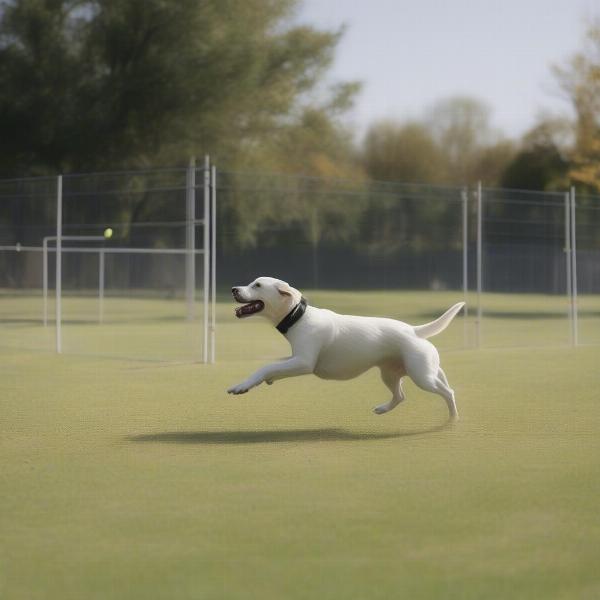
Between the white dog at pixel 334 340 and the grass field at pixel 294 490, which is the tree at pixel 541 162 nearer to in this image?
the grass field at pixel 294 490

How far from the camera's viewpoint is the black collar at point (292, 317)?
9.11m

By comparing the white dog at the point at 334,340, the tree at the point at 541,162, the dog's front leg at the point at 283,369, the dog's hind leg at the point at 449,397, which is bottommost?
the dog's hind leg at the point at 449,397

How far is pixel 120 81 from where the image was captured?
37.3 metres

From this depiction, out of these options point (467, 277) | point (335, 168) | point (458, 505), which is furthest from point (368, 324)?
point (335, 168)

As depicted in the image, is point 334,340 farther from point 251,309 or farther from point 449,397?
point 449,397

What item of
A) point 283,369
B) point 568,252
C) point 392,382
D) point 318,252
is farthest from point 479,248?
point 283,369

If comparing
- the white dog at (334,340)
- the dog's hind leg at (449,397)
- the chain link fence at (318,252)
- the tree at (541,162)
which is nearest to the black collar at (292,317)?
the white dog at (334,340)

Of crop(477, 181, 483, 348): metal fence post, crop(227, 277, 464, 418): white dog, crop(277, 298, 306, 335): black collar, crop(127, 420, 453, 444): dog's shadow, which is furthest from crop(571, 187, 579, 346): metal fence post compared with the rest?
crop(277, 298, 306, 335): black collar

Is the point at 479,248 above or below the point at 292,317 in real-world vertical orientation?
above

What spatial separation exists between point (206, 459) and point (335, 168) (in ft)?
144

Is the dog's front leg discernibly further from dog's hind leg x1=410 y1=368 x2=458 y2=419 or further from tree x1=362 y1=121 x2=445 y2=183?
tree x1=362 y1=121 x2=445 y2=183

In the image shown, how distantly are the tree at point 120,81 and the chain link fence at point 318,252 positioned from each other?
51.9 ft

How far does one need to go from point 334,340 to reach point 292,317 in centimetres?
34

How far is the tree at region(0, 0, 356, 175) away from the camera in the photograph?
119ft
